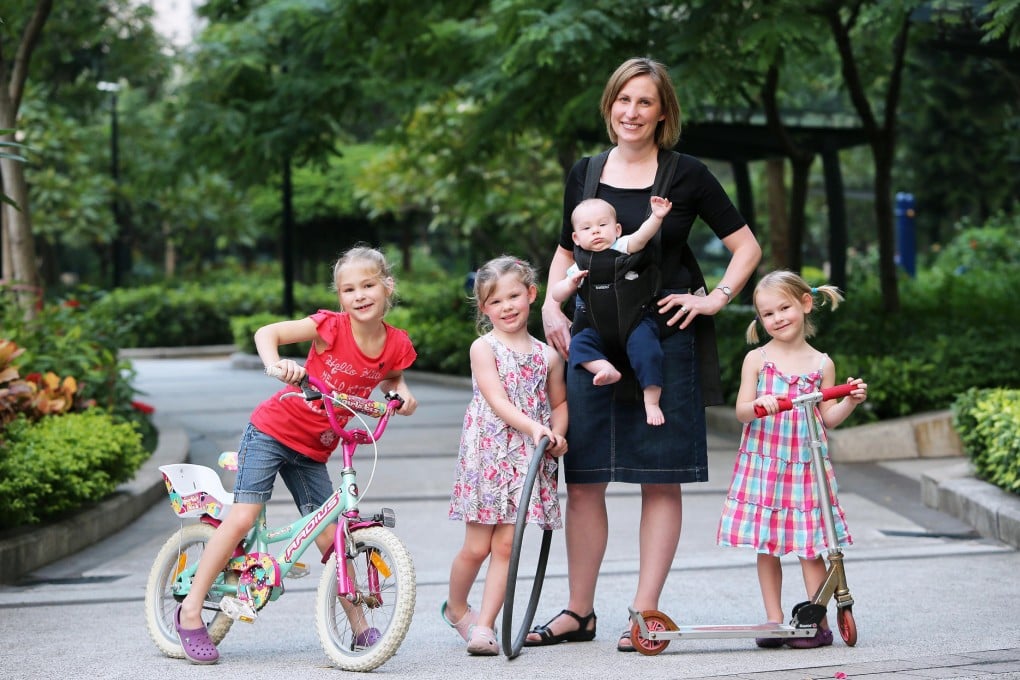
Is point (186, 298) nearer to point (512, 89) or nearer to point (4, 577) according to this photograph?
point (512, 89)

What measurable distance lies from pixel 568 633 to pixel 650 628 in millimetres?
372

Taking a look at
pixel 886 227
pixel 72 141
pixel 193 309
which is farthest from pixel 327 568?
pixel 72 141

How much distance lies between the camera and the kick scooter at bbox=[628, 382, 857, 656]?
493 centimetres

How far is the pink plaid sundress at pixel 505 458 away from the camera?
494 cm

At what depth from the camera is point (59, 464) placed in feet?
24.7

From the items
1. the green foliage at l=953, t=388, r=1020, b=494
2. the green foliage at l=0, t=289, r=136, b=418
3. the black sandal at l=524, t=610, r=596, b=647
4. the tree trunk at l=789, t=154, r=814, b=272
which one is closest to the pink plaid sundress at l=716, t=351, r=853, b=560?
the black sandal at l=524, t=610, r=596, b=647

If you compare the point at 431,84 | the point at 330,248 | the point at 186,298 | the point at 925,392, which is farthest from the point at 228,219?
the point at 925,392

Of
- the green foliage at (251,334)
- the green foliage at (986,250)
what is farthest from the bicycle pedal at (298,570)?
the green foliage at (986,250)

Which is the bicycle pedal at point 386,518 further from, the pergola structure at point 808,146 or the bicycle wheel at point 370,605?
the pergola structure at point 808,146

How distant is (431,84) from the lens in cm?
1570

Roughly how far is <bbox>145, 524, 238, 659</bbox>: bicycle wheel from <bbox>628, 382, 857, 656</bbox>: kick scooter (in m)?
1.47

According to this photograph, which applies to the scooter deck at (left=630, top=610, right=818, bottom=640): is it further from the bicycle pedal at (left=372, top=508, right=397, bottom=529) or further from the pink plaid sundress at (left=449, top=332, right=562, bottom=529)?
the bicycle pedal at (left=372, top=508, right=397, bottom=529)

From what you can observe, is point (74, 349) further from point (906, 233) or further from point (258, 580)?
point (906, 233)

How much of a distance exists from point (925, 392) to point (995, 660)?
670 centimetres
